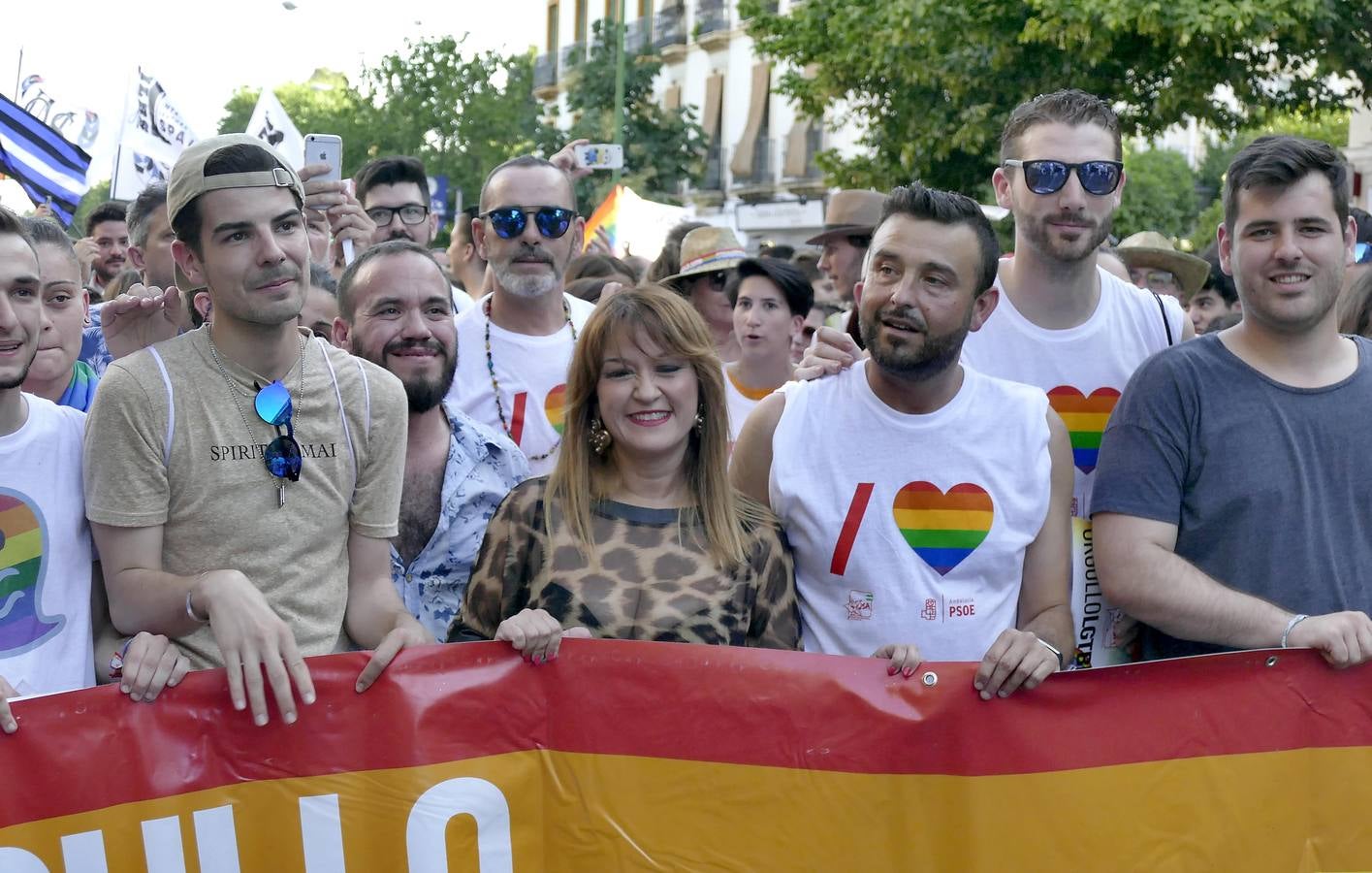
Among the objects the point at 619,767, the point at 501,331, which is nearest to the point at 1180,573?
the point at 619,767

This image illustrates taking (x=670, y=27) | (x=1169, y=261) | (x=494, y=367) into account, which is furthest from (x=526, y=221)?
(x=670, y=27)

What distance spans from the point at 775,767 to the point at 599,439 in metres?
0.87

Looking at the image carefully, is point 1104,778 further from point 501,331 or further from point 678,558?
point 501,331

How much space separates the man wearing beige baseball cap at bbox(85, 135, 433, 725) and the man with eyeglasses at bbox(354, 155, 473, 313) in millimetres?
3481

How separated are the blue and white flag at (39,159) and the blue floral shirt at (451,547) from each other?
5.97 m

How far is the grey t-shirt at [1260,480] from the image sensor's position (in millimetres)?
3467

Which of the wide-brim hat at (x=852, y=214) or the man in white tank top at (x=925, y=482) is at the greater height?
the wide-brim hat at (x=852, y=214)

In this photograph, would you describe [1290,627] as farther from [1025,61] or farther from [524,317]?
[1025,61]

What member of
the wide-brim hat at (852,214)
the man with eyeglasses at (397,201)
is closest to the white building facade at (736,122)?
the wide-brim hat at (852,214)

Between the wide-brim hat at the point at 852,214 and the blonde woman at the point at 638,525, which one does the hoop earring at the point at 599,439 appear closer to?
the blonde woman at the point at 638,525

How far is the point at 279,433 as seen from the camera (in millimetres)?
3244

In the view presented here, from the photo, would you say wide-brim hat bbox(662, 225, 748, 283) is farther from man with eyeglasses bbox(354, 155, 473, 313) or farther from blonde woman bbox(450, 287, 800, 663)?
blonde woman bbox(450, 287, 800, 663)

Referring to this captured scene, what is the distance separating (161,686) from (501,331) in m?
2.26

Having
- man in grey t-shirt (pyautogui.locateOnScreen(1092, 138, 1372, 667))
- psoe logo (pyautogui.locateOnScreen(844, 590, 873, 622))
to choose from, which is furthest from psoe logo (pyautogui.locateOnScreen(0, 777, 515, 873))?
man in grey t-shirt (pyautogui.locateOnScreen(1092, 138, 1372, 667))
